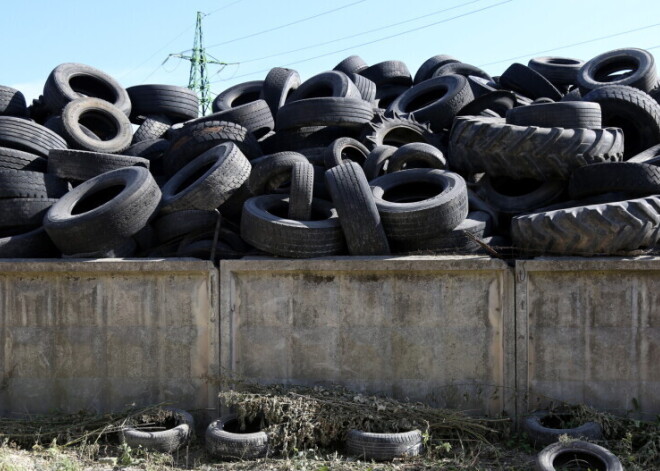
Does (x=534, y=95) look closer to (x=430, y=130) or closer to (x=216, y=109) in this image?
(x=430, y=130)

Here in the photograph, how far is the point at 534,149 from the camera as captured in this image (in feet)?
28.9

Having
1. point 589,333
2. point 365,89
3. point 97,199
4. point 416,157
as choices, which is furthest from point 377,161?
point 365,89

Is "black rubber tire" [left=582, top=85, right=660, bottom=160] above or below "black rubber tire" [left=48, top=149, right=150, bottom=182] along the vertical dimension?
above

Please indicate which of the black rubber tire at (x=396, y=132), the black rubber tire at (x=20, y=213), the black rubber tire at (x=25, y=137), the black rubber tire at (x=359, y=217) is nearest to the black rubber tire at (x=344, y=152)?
the black rubber tire at (x=396, y=132)

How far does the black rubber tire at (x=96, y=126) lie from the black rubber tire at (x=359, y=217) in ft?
14.7

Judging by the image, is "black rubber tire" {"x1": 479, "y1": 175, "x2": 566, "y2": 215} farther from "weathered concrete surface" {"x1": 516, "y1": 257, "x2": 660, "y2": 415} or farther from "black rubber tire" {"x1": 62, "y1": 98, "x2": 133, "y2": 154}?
"black rubber tire" {"x1": 62, "y1": 98, "x2": 133, "y2": 154}

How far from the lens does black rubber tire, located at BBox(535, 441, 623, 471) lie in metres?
6.13

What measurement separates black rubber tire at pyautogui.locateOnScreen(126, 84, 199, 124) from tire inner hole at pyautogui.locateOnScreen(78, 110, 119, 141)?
3.27ft

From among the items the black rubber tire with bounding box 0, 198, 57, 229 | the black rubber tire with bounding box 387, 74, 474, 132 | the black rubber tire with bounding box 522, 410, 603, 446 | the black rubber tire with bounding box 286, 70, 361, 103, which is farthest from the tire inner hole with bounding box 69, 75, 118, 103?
the black rubber tire with bounding box 522, 410, 603, 446

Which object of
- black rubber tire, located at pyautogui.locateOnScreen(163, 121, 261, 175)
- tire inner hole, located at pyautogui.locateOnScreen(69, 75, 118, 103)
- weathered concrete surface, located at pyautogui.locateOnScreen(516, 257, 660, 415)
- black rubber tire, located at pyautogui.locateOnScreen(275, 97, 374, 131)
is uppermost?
tire inner hole, located at pyautogui.locateOnScreen(69, 75, 118, 103)

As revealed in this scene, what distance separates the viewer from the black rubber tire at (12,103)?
1209 cm

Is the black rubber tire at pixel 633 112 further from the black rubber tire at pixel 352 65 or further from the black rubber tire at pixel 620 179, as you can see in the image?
the black rubber tire at pixel 352 65

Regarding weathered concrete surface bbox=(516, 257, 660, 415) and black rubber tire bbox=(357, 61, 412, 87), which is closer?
weathered concrete surface bbox=(516, 257, 660, 415)

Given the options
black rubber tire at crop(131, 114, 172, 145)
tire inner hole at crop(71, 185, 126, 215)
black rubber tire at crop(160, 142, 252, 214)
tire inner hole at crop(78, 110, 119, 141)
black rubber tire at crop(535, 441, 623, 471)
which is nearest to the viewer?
black rubber tire at crop(535, 441, 623, 471)
